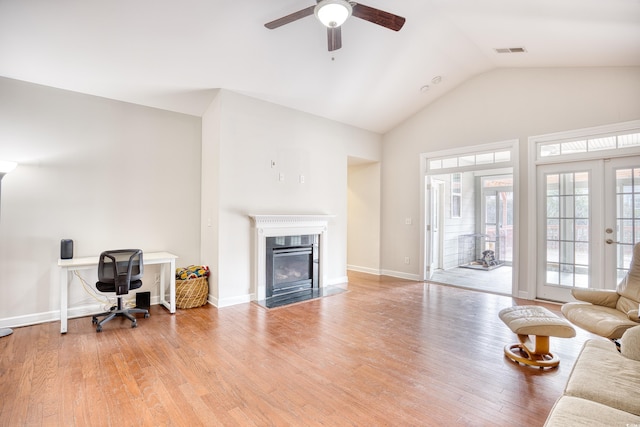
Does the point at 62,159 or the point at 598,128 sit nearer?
the point at 62,159

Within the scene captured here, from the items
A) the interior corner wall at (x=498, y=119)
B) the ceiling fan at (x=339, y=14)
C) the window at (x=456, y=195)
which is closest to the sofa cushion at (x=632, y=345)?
the ceiling fan at (x=339, y=14)

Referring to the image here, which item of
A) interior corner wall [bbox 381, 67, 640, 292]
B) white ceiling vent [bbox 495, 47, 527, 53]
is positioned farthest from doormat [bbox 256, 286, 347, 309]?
white ceiling vent [bbox 495, 47, 527, 53]

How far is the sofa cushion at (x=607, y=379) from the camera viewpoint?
4.56 feet

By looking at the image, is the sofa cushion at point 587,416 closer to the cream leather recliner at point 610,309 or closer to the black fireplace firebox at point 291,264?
the cream leather recliner at point 610,309

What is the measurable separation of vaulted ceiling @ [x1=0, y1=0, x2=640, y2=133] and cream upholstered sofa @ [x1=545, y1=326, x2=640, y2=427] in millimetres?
2961

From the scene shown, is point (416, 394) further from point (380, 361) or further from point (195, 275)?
point (195, 275)

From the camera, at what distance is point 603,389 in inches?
57.5

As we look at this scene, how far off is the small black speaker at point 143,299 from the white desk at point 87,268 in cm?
18

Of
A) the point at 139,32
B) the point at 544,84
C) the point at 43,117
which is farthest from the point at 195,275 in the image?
the point at 544,84

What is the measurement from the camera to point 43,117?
141 inches

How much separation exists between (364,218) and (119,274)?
4.64 meters

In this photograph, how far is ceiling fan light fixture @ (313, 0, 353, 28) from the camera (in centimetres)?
247

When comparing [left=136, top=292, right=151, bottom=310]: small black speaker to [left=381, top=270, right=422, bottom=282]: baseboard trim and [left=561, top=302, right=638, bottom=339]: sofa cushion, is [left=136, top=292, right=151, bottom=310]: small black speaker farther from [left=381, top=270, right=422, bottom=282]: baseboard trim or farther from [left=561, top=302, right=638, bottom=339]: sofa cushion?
[left=561, top=302, right=638, bottom=339]: sofa cushion

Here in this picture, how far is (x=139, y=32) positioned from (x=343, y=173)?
363 cm
